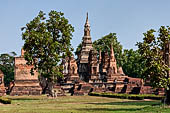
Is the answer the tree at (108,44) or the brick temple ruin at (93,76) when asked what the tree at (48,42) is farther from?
the tree at (108,44)

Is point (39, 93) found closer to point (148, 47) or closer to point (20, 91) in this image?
point (20, 91)

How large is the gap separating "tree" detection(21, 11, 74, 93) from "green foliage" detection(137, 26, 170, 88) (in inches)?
679

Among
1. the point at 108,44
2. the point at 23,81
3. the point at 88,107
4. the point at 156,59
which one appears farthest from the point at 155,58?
the point at 108,44

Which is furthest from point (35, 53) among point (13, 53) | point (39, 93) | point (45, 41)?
point (13, 53)

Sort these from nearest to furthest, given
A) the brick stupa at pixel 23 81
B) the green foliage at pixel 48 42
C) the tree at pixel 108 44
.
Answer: the green foliage at pixel 48 42 < the brick stupa at pixel 23 81 < the tree at pixel 108 44

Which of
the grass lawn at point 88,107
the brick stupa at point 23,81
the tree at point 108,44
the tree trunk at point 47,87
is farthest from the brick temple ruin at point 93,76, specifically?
the grass lawn at point 88,107

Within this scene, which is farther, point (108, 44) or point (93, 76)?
point (108, 44)

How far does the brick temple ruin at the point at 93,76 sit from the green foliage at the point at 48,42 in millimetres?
12041

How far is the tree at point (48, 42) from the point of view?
4258 centimetres

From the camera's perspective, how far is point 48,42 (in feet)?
140

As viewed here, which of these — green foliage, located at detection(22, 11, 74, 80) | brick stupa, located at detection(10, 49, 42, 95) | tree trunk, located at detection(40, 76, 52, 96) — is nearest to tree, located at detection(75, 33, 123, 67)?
Answer: tree trunk, located at detection(40, 76, 52, 96)

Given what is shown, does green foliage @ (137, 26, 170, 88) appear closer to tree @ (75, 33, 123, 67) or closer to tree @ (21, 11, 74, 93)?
tree @ (21, 11, 74, 93)

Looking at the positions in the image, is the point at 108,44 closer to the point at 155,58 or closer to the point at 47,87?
the point at 47,87

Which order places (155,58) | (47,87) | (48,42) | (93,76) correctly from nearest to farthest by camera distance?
(155,58) < (48,42) < (47,87) < (93,76)
